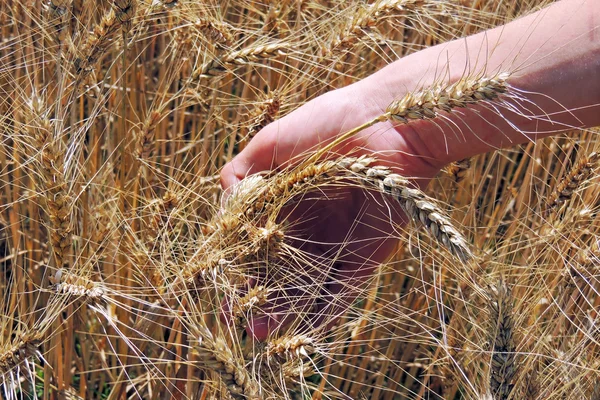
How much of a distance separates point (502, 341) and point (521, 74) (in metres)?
0.33

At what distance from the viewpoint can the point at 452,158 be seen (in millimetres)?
949

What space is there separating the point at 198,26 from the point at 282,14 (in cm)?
21

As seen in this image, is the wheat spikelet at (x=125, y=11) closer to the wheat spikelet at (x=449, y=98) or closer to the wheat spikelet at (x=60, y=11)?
the wheat spikelet at (x=60, y=11)

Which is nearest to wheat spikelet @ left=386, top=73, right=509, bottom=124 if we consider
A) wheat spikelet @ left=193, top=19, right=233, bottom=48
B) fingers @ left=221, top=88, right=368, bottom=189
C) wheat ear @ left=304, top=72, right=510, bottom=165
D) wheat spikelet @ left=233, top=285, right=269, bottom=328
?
wheat ear @ left=304, top=72, right=510, bottom=165

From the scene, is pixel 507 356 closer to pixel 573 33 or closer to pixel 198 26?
pixel 573 33

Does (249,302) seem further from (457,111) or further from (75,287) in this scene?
(457,111)

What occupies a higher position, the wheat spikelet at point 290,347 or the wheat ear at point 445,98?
the wheat ear at point 445,98

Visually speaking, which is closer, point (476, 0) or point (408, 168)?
point (408, 168)

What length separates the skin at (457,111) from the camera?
0.85m

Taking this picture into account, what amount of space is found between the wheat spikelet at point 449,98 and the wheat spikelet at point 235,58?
293 millimetres

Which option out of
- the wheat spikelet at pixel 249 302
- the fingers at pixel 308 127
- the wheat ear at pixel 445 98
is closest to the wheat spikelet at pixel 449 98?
the wheat ear at pixel 445 98

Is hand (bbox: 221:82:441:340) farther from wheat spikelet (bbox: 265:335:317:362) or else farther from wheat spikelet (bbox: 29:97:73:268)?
wheat spikelet (bbox: 29:97:73:268)

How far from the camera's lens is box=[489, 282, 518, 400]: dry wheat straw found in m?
0.73

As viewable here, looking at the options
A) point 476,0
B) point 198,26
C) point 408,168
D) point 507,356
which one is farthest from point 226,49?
point 507,356
